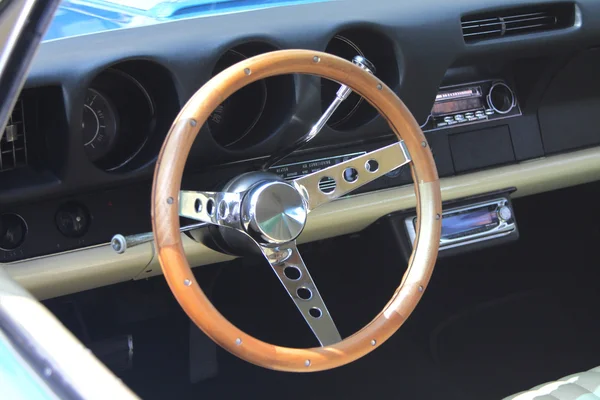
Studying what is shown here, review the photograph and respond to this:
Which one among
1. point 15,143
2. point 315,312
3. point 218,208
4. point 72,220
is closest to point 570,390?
point 315,312

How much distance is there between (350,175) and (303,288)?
22 cm

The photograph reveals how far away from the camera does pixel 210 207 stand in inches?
50.6

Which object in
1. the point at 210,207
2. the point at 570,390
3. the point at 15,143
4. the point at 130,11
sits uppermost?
the point at 130,11

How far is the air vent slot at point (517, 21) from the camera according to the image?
1897 mm

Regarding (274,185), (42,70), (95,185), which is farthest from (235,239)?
(42,70)

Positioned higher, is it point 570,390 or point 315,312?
point 315,312

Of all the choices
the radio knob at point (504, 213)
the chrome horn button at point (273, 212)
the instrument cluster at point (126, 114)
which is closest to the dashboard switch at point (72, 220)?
the instrument cluster at point (126, 114)

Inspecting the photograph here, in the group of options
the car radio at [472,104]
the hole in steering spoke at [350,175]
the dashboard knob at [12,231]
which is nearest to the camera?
the hole in steering spoke at [350,175]

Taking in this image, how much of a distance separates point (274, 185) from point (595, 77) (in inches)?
53.3

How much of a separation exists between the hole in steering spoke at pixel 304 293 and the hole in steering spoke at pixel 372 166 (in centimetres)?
25

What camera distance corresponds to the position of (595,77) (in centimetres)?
224

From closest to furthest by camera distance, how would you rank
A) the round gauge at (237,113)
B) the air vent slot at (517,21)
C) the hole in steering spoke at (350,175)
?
the hole in steering spoke at (350,175)
the round gauge at (237,113)
the air vent slot at (517,21)

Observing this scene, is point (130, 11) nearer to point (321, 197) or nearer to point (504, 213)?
point (321, 197)

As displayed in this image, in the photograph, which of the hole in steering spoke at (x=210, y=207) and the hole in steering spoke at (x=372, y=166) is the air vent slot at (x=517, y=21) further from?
the hole in steering spoke at (x=210, y=207)
